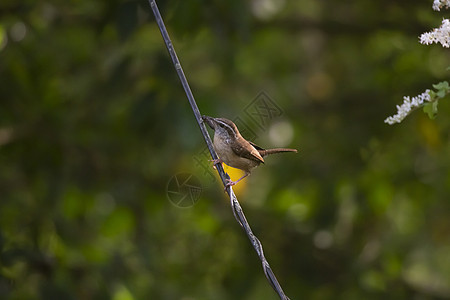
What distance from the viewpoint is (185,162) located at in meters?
5.20

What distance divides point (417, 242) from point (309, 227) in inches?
58.7

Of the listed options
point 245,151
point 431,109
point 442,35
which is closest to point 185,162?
point 245,151

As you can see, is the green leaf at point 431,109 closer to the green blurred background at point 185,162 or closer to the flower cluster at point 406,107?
the flower cluster at point 406,107

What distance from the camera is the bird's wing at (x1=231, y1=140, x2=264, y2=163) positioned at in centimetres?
255

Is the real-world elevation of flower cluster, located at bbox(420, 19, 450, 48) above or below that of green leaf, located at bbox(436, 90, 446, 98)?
above

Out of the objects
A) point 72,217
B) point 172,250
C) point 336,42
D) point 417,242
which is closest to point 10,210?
point 72,217

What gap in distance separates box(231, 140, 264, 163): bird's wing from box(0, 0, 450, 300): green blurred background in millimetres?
800

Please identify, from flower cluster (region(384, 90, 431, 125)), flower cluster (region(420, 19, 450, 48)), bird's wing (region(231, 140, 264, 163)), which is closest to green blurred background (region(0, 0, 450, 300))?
bird's wing (region(231, 140, 264, 163))

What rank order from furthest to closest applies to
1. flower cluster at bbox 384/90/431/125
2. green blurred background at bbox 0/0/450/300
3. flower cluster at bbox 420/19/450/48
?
green blurred background at bbox 0/0/450/300 < flower cluster at bbox 384/90/431/125 < flower cluster at bbox 420/19/450/48

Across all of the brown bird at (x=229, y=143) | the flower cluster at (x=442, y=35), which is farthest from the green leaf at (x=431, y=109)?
the brown bird at (x=229, y=143)

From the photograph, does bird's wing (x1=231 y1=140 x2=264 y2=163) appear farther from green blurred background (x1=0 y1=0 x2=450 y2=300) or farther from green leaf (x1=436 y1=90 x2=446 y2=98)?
green leaf (x1=436 y1=90 x2=446 y2=98)

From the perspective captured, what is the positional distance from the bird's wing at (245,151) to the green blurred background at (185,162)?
0.80m

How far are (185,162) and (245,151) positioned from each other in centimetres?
264

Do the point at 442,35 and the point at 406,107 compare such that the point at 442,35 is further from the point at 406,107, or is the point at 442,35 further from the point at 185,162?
the point at 185,162
